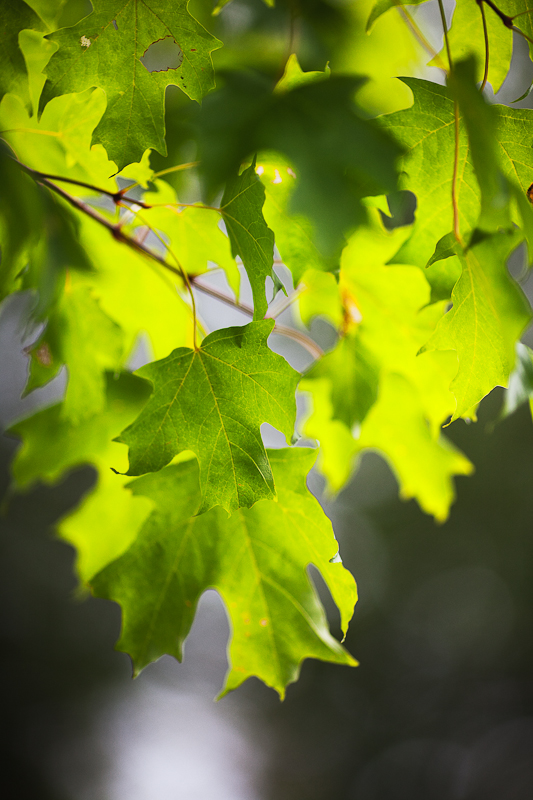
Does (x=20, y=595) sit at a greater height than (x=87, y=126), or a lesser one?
lesser

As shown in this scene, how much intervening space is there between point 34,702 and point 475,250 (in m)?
7.41

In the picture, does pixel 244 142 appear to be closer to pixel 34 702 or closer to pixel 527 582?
pixel 527 582

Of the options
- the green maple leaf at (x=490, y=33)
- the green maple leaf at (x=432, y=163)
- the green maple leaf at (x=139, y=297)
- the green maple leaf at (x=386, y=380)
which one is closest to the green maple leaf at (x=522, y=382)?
the green maple leaf at (x=386, y=380)

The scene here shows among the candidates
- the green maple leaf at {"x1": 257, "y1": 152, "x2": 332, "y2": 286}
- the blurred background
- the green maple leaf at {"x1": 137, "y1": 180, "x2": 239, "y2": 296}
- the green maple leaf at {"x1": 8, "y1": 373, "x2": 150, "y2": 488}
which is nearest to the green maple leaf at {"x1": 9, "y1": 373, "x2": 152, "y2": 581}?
the green maple leaf at {"x1": 8, "y1": 373, "x2": 150, "y2": 488}

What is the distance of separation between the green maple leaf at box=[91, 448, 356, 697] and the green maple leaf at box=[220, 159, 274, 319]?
272 millimetres

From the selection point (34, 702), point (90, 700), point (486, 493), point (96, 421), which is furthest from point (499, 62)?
point (34, 702)

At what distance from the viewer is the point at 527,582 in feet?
19.8

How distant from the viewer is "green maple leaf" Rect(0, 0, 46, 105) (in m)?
0.53

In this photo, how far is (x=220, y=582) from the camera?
69 cm

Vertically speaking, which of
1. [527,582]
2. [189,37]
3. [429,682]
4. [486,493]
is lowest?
[429,682]

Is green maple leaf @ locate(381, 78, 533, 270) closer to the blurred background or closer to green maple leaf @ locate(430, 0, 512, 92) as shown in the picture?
green maple leaf @ locate(430, 0, 512, 92)

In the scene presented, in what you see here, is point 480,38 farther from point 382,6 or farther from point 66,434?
point 66,434

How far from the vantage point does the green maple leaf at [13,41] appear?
53cm

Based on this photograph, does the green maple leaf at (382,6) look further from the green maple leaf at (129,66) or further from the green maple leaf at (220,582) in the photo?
the green maple leaf at (220,582)
